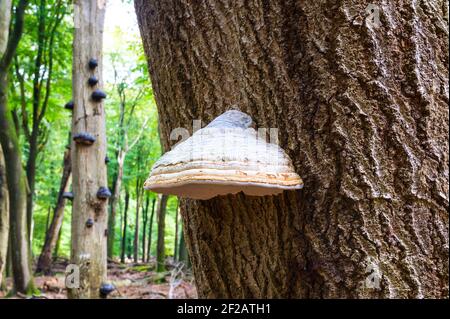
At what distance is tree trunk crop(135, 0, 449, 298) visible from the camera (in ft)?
3.76

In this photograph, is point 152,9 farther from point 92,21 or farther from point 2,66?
point 2,66

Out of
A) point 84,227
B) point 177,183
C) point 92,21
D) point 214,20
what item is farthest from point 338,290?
point 92,21

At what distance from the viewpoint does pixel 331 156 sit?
1185mm

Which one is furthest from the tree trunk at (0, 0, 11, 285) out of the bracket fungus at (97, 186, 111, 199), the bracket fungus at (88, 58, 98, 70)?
the bracket fungus at (97, 186, 111, 199)

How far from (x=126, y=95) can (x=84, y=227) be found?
551 inches

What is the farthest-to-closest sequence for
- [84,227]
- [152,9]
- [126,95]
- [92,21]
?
[126,95]
[92,21]
[84,227]
[152,9]

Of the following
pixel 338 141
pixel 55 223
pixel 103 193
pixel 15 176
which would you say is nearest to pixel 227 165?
pixel 338 141

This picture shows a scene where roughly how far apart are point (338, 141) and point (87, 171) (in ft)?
16.5

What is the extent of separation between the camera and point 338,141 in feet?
3.87

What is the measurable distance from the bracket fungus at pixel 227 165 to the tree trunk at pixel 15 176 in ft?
21.6

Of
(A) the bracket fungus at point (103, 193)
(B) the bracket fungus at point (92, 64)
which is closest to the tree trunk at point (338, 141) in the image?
(A) the bracket fungus at point (103, 193)

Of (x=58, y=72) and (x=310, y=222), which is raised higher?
(x=58, y=72)

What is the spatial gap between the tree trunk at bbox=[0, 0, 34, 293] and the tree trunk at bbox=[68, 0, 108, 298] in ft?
4.76

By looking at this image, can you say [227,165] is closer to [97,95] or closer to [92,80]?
[97,95]
